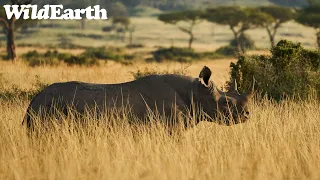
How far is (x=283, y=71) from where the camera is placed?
12945mm

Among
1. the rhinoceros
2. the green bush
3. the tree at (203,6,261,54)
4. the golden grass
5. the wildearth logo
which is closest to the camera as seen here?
the golden grass

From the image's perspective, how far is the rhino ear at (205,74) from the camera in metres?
7.78

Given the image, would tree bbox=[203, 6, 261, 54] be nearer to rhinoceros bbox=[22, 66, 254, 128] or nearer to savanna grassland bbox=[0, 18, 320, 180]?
rhinoceros bbox=[22, 66, 254, 128]

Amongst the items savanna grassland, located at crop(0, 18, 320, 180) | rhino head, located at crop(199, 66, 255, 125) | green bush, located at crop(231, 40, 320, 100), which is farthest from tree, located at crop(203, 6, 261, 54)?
savanna grassland, located at crop(0, 18, 320, 180)

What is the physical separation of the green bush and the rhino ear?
163 inches

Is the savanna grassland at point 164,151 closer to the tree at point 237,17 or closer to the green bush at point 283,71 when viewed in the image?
the green bush at point 283,71

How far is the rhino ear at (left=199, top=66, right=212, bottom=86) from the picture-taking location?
25.5 feet

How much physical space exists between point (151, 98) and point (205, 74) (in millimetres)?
680

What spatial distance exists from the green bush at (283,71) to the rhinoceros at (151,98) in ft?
13.3

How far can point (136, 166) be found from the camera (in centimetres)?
595

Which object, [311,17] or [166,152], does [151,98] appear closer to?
[166,152]

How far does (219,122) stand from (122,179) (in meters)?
2.69

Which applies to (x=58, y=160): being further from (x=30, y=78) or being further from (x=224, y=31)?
(x=224, y=31)

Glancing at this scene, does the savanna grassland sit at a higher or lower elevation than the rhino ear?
lower
